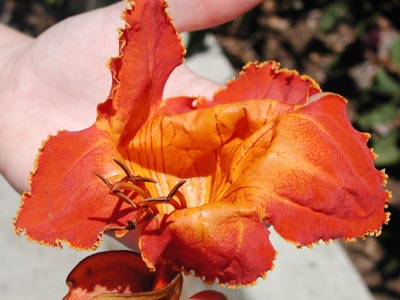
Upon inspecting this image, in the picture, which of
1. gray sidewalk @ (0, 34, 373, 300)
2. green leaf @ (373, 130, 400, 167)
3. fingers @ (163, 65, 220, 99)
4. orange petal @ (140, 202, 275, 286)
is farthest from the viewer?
green leaf @ (373, 130, 400, 167)

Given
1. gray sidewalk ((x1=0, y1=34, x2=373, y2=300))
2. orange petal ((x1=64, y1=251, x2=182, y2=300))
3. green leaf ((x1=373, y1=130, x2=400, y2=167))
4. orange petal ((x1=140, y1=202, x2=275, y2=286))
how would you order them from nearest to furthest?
1. orange petal ((x1=140, y1=202, x2=275, y2=286))
2. orange petal ((x1=64, y1=251, x2=182, y2=300))
3. gray sidewalk ((x1=0, y1=34, x2=373, y2=300))
4. green leaf ((x1=373, y1=130, x2=400, y2=167))

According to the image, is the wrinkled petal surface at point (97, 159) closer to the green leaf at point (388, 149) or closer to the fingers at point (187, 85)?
the fingers at point (187, 85)

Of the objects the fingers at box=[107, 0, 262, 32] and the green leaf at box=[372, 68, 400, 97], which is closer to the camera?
the fingers at box=[107, 0, 262, 32]

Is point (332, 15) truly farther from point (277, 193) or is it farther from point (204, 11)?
point (277, 193)

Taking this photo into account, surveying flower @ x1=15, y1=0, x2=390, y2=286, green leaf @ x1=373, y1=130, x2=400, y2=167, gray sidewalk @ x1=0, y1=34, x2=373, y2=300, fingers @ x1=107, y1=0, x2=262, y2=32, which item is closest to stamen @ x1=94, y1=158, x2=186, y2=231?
flower @ x1=15, y1=0, x2=390, y2=286

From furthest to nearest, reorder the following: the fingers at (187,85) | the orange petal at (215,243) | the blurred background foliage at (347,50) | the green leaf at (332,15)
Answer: the green leaf at (332,15), the blurred background foliage at (347,50), the fingers at (187,85), the orange petal at (215,243)

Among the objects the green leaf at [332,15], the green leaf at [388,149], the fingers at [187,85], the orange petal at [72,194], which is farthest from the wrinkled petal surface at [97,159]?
the green leaf at [332,15]

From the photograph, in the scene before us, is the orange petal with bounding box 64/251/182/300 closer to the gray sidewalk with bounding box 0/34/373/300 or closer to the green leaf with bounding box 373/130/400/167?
the gray sidewalk with bounding box 0/34/373/300
